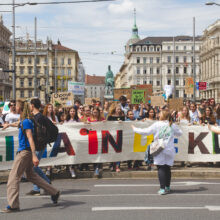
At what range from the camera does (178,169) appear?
430 inches

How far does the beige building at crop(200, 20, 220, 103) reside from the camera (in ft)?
334

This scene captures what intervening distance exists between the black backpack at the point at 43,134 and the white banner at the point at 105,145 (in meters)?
3.14

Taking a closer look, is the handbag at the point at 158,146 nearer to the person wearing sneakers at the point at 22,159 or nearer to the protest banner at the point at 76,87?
the person wearing sneakers at the point at 22,159

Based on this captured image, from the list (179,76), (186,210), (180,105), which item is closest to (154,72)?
(179,76)

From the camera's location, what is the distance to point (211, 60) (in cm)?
10844

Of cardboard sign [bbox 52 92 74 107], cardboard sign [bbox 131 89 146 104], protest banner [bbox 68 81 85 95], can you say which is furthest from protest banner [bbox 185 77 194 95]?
cardboard sign [bbox 52 92 74 107]

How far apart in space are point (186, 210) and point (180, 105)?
9577 millimetres

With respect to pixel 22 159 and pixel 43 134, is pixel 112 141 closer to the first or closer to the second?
pixel 43 134

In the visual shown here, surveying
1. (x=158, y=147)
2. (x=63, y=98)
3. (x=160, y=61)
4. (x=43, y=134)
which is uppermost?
(x=160, y=61)

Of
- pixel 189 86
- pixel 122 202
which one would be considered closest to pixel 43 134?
pixel 122 202

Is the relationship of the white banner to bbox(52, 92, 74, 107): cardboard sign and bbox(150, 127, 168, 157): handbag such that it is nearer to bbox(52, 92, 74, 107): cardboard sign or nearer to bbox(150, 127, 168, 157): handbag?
bbox(150, 127, 168, 157): handbag

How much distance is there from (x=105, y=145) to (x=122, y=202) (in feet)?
11.7

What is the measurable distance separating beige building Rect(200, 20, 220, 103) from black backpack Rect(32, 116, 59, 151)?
9124 centimetres

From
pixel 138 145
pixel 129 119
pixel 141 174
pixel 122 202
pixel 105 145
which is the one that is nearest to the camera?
pixel 122 202
